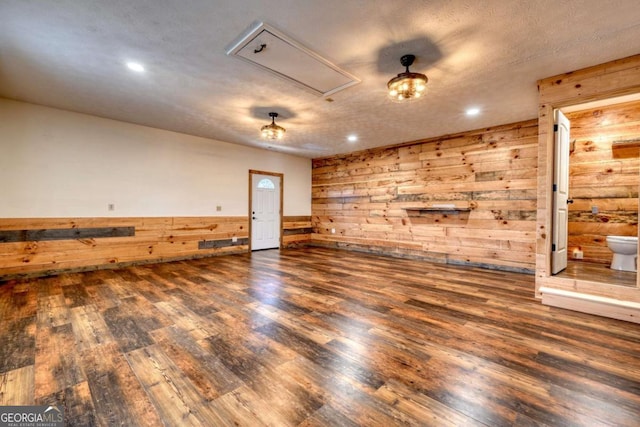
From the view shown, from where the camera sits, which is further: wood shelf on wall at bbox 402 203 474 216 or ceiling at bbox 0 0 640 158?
wood shelf on wall at bbox 402 203 474 216

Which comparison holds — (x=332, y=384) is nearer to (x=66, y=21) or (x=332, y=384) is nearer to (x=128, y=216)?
(x=66, y=21)

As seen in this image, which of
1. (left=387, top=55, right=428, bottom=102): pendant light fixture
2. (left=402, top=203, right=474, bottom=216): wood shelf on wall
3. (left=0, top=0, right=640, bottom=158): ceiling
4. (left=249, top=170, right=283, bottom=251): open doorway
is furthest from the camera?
(left=249, top=170, right=283, bottom=251): open doorway

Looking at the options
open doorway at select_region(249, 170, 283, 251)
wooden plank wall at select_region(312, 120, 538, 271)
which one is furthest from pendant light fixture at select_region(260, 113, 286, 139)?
wooden plank wall at select_region(312, 120, 538, 271)

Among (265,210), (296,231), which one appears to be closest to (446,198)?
(296,231)

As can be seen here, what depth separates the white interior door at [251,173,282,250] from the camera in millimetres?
6871

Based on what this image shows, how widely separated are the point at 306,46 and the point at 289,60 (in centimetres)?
28

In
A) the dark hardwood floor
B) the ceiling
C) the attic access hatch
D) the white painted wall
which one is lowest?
the dark hardwood floor

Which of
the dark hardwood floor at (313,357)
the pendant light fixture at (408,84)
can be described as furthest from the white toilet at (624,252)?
the pendant light fixture at (408,84)

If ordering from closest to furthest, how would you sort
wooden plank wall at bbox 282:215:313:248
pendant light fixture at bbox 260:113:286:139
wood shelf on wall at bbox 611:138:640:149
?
wood shelf on wall at bbox 611:138:640:149
pendant light fixture at bbox 260:113:286:139
wooden plank wall at bbox 282:215:313:248

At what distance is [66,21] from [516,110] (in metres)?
5.50

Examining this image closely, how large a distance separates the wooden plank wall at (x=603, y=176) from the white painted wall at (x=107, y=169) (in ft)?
20.9

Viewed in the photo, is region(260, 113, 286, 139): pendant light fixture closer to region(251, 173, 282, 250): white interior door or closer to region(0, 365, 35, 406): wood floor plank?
region(251, 173, 282, 250): white interior door

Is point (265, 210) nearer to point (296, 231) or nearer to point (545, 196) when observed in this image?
point (296, 231)

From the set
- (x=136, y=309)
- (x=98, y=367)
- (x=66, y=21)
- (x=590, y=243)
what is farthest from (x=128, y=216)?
(x=590, y=243)
